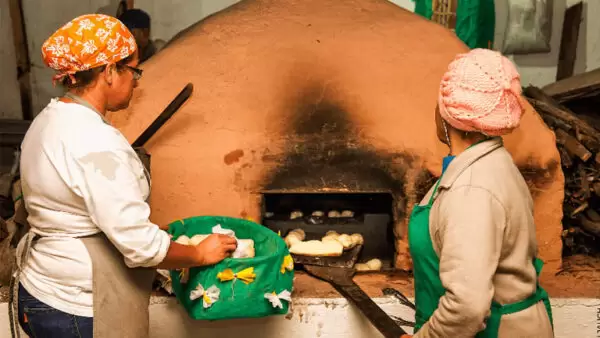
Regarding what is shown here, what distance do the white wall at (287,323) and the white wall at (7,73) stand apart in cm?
236

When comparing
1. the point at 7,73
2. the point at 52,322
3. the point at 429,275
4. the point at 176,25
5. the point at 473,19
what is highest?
the point at 473,19

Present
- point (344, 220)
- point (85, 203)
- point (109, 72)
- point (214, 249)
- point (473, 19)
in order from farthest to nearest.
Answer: point (473, 19)
point (344, 220)
point (214, 249)
point (109, 72)
point (85, 203)

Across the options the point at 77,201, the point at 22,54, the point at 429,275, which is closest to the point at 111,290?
the point at 77,201

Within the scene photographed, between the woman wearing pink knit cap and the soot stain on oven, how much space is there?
3.43ft

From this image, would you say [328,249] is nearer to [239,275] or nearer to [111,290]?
[239,275]

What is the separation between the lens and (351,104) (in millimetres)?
2576

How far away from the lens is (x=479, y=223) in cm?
122

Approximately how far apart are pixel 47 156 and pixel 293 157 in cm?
130

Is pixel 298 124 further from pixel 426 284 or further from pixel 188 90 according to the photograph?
pixel 426 284

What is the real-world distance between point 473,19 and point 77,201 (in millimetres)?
2940

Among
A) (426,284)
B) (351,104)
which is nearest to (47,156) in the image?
(426,284)

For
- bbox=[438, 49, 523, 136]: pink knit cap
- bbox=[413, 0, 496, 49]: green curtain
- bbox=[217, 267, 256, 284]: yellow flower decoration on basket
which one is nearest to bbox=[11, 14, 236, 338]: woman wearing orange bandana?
bbox=[217, 267, 256, 284]: yellow flower decoration on basket

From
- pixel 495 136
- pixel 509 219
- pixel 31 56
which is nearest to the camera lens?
pixel 509 219

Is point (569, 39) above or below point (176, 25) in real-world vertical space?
below
